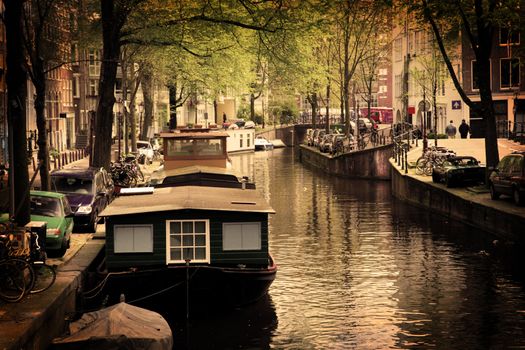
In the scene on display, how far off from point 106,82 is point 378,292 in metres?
19.6

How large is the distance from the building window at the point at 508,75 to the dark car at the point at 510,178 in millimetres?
42787

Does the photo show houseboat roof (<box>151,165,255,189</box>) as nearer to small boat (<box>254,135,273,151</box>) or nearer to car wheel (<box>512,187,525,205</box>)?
car wheel (<box>512,187,525,205</box>)

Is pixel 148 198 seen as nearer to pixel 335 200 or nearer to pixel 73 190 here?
pixel 73 190

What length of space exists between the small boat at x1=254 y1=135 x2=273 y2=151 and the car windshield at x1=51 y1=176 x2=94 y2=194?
85.1 metres

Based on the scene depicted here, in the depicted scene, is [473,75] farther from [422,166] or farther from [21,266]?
[21,266]

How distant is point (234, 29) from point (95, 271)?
19716 mm

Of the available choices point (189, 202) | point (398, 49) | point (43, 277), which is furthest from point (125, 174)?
point (398, 49)

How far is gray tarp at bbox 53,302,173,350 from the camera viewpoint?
860 inches

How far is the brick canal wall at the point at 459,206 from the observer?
133 feet

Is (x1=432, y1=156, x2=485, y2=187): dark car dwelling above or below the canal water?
above

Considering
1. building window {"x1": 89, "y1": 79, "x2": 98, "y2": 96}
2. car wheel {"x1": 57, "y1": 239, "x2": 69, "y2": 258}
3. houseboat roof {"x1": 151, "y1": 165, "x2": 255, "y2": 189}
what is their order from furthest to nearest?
building window {"x1": 89, "y1": 79, "x2": 98, "y2": 96}
houseboat roof {"x1": 151, "y1": 165, "x2": 255, "y2": 189}
car wheel {"x1": 57, "y1": 239, "x2": 69, "y2": 258}

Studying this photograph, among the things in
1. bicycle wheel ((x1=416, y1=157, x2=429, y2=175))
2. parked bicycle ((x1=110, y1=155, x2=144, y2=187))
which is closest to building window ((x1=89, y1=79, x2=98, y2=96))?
parked bicycle ((x1=110, y1=155, x2=144, y2=187))

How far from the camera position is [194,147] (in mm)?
47875

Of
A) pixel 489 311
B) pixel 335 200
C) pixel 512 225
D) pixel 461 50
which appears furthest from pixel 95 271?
pixel 461 50
